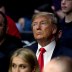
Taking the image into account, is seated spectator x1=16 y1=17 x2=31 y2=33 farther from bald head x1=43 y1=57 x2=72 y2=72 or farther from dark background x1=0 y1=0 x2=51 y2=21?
bald head x1=43 y1=57 x2=72 y2=72

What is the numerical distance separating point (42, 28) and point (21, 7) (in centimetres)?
397

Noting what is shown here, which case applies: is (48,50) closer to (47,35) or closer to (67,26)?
(47,35)

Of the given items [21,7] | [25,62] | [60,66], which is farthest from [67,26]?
[21,7]

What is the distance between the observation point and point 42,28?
4.57 metres

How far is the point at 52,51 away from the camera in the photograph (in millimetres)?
4438

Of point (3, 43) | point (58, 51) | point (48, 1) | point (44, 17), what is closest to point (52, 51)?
point (58, 51)

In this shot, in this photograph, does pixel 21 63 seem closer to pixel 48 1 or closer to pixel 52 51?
pixel 52 51

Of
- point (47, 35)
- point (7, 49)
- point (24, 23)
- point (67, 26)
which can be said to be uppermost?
point (47, 35)

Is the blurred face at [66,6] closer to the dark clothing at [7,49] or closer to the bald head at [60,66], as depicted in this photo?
the dark clothing at [7,49]

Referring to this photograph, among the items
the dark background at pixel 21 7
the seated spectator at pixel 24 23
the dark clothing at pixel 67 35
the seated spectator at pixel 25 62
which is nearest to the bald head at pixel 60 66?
the seated spectator at pixel 25 62

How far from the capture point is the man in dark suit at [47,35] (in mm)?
4406

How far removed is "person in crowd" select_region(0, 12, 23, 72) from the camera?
4574 millimetres

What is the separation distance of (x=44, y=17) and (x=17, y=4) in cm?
388

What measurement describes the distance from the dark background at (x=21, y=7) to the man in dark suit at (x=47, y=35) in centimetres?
358
